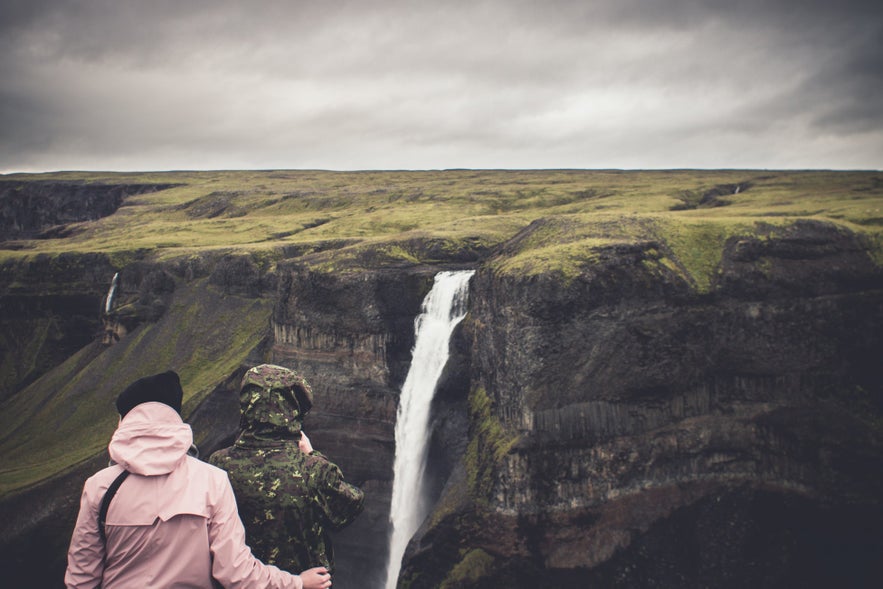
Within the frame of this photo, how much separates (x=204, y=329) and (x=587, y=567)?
46506 mm

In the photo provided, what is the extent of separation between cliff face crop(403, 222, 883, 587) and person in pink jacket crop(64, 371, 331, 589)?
997 inches

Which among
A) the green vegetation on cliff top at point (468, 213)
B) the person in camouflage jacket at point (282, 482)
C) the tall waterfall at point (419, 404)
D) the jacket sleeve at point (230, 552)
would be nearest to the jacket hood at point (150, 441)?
the jacket sleeve at point (230, 552)

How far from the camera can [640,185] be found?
9394cm

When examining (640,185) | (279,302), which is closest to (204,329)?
(279,302)

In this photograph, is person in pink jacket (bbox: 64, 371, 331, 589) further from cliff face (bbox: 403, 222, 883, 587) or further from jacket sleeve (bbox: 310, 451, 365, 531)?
cliff face (bbox: 403, 222, 883, 587)

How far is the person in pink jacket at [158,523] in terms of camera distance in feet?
17.0

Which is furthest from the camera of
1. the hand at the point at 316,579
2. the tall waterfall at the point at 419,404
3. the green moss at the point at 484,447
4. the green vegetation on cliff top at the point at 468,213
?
the tall waterfall at the point at 419,404

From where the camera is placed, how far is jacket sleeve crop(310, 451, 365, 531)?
7074 mm

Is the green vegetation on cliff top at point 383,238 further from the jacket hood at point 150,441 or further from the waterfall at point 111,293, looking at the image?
the jacket hood at point 150,441

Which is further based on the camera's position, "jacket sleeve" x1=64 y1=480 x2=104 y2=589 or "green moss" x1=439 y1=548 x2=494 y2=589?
"green moss" x1=439 y1=548 x2=494 y2=589

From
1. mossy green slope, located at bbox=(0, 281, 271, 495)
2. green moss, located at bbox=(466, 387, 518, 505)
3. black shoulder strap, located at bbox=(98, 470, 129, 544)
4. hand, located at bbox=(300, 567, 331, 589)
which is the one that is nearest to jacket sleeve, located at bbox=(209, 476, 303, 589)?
hand, located at bbox=(300, 567, 331, 589)

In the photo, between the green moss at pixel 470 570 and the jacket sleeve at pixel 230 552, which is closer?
the jacket sleeve at pixel 230 552

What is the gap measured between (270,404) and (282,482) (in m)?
0.92

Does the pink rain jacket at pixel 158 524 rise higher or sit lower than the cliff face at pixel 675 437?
higher
